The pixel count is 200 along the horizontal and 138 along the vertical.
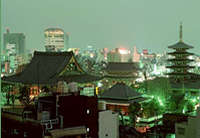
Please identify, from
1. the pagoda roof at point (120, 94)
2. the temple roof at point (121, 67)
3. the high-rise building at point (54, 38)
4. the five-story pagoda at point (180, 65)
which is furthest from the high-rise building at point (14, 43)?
the pagoda roof at point (120, 94)

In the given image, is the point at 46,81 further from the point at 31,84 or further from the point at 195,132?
the point at 195,132

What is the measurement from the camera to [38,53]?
27.0 metres

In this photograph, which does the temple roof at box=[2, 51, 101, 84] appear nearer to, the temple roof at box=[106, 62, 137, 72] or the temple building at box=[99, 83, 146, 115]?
the temple building at box=[99, 83, 146, 115]

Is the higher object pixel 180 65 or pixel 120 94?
pixel 180 65

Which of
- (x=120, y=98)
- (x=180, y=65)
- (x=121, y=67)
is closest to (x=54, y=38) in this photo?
(x=121, y=67)

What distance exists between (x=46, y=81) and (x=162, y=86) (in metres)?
10.4

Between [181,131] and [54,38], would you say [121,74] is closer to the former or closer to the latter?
[181,131]

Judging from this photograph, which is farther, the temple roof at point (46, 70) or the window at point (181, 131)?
the temple roof at point (46, 70)

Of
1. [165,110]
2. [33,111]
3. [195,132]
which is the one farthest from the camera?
[165,110]

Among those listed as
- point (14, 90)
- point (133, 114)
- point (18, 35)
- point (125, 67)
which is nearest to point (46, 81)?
point (14, 90)

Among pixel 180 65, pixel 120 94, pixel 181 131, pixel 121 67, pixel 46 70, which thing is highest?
pixel 121 67

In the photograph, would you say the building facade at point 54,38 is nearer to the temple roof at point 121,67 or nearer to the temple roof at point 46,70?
the temple roof at point 121,67

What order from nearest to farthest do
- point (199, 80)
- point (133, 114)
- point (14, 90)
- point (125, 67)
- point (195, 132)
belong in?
point (195, 132), point (133, 114), point (14, 90), point (199, 80), point (125, 67)

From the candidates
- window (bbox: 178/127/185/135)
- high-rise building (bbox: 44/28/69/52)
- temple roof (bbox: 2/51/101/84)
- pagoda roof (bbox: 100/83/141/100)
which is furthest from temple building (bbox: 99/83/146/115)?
high-rise building (bbox: 44/28/69/52)
